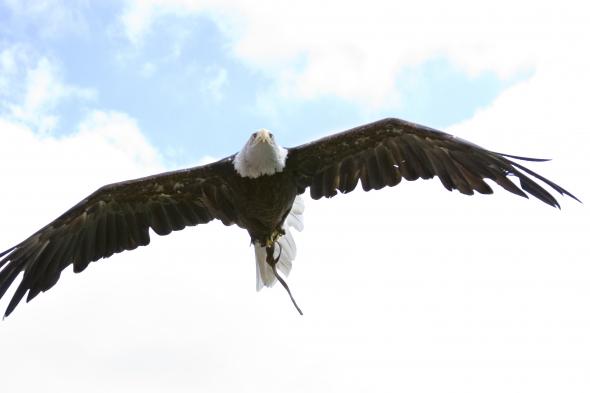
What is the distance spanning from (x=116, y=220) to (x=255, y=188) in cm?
181

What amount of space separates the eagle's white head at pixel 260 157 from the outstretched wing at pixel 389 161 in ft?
0.88

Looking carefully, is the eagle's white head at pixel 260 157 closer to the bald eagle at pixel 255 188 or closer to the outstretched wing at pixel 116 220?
the bald eagle at pixel 255 188

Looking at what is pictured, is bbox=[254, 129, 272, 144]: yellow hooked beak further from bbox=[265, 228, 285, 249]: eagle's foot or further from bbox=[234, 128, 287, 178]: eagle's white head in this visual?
bbox=[265, 228, 285, 249]: eagle's foot

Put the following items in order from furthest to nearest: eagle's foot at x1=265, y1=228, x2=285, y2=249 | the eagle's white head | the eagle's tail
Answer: the eagle's tail, eagle's foot at x1=265, y1=228, x2=285, y2=249, the eagle's white head

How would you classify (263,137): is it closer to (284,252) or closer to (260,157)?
(260,157)

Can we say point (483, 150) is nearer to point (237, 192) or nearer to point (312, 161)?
point (312, 161)

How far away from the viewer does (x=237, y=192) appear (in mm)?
9922

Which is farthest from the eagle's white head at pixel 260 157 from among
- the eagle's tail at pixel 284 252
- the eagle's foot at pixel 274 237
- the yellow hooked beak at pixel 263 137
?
the eagle's tail at pixel 284 252

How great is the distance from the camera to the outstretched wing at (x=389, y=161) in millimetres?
9734

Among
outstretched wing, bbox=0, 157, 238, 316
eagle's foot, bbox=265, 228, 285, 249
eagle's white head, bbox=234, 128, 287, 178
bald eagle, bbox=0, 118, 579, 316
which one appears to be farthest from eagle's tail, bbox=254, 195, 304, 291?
eagle's white head, bbox=234, 128, 287, 178

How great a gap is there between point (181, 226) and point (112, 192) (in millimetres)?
822

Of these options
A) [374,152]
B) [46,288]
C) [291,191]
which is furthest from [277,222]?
[46,288]

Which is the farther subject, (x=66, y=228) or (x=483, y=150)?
(x=66, y=228)

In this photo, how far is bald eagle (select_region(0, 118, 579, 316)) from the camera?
9.70 metres
